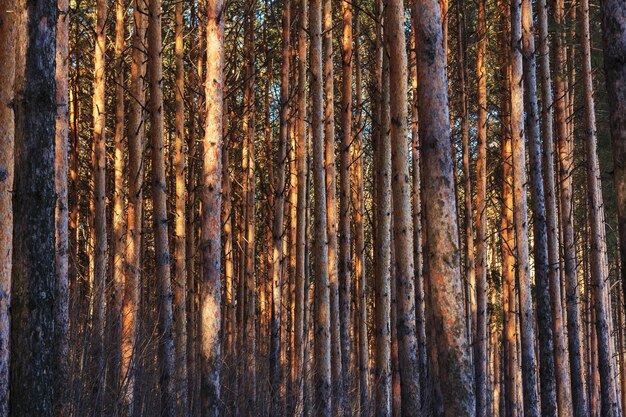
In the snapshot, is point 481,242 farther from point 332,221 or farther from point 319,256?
point 319,256

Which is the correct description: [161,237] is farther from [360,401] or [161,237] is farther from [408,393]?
[360,401]

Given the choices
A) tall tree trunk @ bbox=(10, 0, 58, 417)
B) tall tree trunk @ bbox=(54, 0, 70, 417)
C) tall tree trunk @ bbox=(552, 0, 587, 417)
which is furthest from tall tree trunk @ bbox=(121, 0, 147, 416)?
tall tree trunk @ bbox=(552, 0, 587, 417)

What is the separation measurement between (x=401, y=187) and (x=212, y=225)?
219cm

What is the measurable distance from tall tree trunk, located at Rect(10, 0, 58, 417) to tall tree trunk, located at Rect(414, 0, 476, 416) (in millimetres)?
2694

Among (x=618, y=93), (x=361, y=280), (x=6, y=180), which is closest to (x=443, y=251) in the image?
(x=618, y=93)

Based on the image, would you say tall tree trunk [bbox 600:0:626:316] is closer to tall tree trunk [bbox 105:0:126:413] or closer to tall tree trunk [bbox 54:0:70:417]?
tall tree trunk [bbox 105:0:126:413]

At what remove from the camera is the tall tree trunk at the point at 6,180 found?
596cm

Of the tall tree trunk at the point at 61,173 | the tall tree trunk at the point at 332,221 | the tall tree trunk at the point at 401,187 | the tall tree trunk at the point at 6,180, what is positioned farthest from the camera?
the tall tree trunk at the point at 332,221

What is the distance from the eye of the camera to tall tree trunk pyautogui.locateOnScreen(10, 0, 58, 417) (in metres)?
5.13

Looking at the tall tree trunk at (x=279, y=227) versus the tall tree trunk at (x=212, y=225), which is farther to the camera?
the tall tree trunk at (x=279, y=227)

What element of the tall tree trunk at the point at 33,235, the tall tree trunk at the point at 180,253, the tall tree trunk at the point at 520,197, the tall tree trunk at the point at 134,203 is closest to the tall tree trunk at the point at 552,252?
the tall tree trunk at the point at 520,197

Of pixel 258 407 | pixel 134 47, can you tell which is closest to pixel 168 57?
pixel 134 47

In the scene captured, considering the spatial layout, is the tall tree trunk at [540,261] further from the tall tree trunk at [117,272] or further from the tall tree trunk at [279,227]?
the tall tree trunk at [117,272]

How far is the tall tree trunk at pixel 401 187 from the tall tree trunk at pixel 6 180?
375cm
